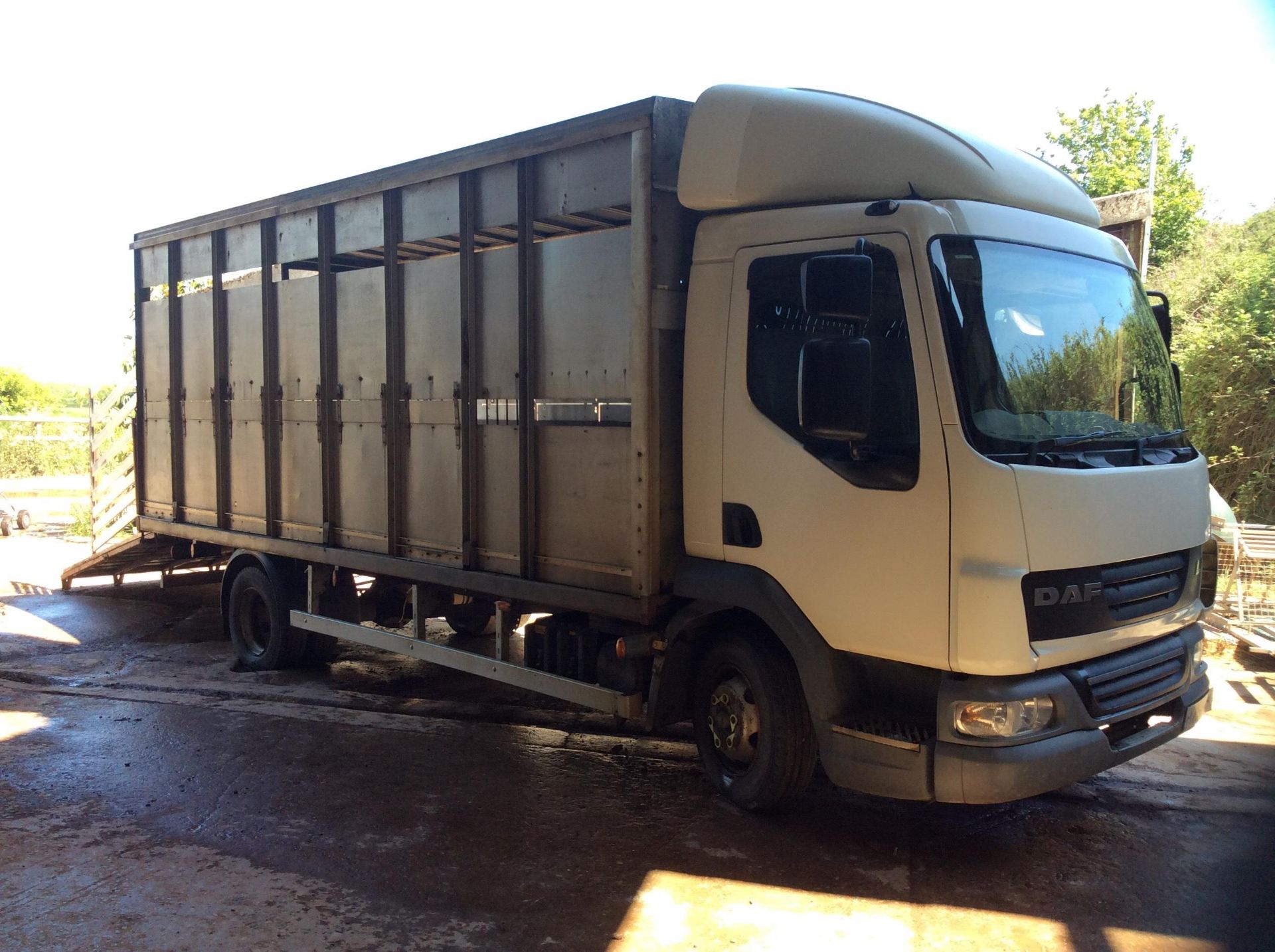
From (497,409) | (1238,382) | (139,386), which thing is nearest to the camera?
(497,409)

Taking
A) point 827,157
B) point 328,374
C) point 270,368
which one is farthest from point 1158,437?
point 270,368

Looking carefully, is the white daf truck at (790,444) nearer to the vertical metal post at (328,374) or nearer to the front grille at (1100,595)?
the front grille at (1100,595)

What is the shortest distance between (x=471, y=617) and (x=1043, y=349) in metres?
4.24

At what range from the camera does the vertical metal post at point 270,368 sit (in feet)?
25.1

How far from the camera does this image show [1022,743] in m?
3.94

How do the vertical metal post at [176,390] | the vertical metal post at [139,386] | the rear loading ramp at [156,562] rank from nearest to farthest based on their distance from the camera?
the vertical metal post at [176,390] → the vertical metal post at [139,386] → the rear loading ramp at [156,562]

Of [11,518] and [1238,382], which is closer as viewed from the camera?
[1238,382]

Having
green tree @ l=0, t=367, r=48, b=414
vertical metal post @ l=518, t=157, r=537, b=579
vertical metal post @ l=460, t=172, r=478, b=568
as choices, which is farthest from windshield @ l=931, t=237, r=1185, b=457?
green tree @ l=0, t=367, r=48, b=414

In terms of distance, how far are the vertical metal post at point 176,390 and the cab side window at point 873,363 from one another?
242 inches

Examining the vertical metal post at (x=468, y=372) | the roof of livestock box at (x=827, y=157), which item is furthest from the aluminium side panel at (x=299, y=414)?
the roof of livestock box at (x=827, y=157)

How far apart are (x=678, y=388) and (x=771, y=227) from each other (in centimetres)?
92

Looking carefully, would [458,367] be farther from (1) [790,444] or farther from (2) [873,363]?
(2) [873,363]

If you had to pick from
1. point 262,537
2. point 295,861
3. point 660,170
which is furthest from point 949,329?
point 262,537

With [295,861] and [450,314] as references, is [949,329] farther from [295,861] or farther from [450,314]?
[295,861]
